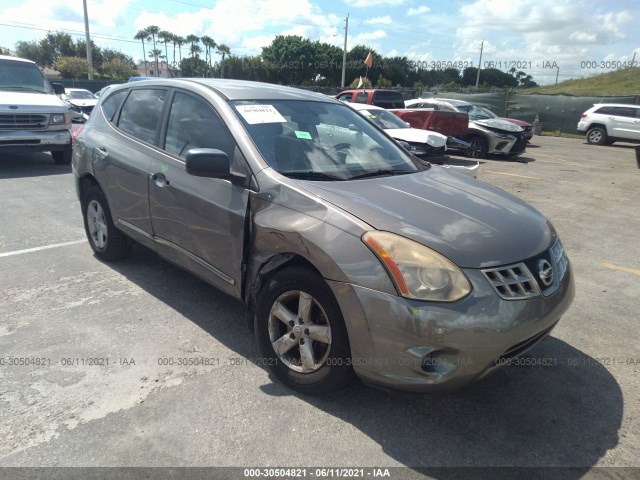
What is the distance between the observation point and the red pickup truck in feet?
42.8

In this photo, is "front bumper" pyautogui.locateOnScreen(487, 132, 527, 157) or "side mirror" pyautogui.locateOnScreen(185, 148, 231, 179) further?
"front bumper" pyautogui.locateOnScreen(487, 132, 527, 157)

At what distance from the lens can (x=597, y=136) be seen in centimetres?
2039

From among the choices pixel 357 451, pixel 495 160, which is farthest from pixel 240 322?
pixel 495 160

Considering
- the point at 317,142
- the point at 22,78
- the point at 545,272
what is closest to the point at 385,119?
the point at 22,78

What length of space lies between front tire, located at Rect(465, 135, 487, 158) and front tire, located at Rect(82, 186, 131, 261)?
11688 millimetres

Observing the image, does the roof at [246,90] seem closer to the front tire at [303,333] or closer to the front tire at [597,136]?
the front tire at [303,333]

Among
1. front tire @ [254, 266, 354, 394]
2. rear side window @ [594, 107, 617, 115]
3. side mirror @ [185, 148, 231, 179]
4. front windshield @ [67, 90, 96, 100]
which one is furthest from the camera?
front windshield @ [67, 90, 96, 100]

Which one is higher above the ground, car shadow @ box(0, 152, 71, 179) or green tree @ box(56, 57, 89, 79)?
green tree @ box(56, 57, 89, 79)

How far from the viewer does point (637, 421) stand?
8.97 feet

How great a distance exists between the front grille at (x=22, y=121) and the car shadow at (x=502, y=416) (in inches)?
314

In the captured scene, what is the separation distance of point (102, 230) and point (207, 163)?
7.64 ft

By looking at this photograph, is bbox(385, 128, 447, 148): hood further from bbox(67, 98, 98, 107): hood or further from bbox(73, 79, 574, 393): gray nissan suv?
bbox(67, 98, 98, 107): hood

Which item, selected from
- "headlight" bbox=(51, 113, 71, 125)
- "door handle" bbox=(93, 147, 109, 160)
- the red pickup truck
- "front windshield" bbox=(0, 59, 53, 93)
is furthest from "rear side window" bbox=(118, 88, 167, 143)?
the red pickup truck

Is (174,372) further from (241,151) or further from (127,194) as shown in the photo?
(127,194)
